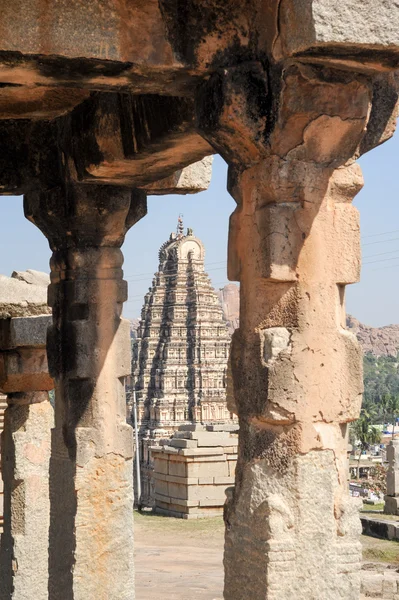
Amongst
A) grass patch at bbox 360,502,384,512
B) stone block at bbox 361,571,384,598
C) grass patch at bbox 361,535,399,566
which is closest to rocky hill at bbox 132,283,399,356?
grass patch at bbox 360,502,384,512

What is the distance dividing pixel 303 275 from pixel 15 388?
6069 mm

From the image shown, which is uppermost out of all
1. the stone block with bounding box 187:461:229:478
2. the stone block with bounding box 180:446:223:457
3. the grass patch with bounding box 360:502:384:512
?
the stone block with bounding box 180:446:223:457

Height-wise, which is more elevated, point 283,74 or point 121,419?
point 283,74

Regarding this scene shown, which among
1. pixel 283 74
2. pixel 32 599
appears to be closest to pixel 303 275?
pixel 283 74

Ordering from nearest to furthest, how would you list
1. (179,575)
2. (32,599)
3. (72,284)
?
(72,284) → (32,599) → (179,575)

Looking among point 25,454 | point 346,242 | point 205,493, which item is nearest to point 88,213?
point 346,242

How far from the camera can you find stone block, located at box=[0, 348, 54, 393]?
9789 millimetres

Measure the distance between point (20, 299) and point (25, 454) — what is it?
1394mm

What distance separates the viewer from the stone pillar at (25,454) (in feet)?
31.0

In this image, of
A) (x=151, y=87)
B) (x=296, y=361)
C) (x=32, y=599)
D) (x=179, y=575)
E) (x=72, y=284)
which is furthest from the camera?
(x=179, y=575)

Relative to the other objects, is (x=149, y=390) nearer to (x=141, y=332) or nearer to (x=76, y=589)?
(x=141, y=332)

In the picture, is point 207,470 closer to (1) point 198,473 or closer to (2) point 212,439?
(1) point 198,473

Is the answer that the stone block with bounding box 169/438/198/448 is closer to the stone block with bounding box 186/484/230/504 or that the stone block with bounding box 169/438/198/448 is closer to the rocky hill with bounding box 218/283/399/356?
the stone block with bounding box 186/484/230/504

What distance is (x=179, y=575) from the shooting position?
39.7 ft
